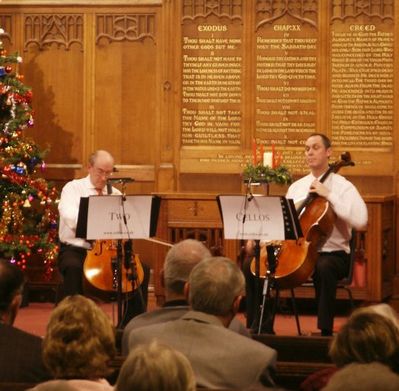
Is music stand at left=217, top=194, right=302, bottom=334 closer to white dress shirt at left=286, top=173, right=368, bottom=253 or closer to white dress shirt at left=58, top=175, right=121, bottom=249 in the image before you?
white dress shirt at left=286, top=173, right=368, bottom=253

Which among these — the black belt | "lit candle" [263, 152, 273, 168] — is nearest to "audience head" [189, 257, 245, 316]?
the black belt

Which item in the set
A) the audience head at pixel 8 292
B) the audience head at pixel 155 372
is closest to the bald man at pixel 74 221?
the audience head at pixel 8 292

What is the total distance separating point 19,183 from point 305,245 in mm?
3049

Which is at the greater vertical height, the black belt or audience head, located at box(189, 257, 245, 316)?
audience head, located at box(189, 257, 245, 316)

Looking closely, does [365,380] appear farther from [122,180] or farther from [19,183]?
[19,183]

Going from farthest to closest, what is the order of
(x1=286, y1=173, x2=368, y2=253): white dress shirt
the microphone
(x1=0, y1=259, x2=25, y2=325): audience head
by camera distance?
(x1=286, y1=173, x2=368, y2=253): white dress shirt → the microphone → (x1=0, y1=259, x2=25, y2=325): audience head

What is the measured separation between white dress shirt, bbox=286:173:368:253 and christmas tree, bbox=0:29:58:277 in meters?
2.53

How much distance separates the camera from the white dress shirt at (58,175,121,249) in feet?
25.8

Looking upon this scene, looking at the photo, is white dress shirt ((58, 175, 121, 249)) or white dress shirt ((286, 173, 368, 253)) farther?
white dress shirt ((58, 175, 121, 249))

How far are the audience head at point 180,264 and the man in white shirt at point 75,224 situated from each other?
3.24m

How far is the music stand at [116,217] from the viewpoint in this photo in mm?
6809

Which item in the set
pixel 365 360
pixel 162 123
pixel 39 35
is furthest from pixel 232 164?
pixel 365 360

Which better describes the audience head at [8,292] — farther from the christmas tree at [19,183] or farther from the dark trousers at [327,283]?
the christmas tree at [19,183]

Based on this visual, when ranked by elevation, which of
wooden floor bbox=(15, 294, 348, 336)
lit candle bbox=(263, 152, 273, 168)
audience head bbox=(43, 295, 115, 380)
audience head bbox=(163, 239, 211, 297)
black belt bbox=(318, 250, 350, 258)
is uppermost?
lit candle bbox=(263, 152, 273, 168)
